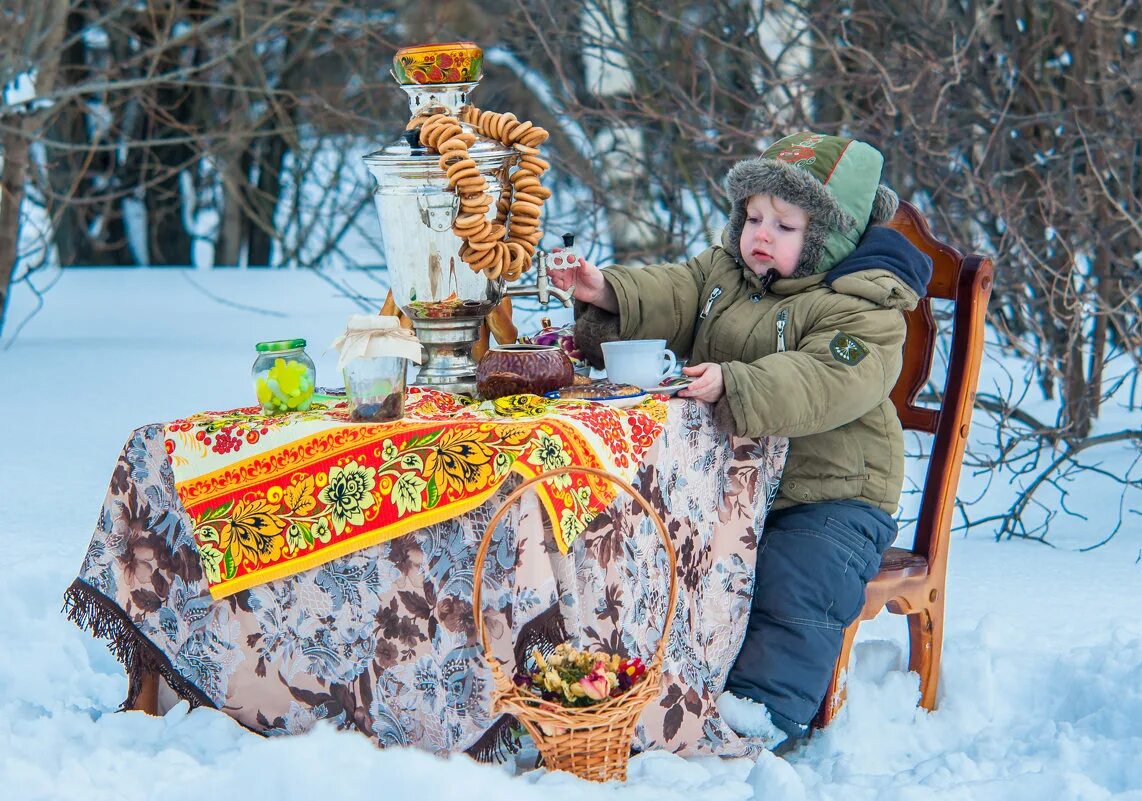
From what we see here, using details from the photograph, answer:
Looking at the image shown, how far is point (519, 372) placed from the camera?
2.36 m

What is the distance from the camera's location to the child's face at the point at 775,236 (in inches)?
104

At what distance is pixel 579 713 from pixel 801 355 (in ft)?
2.60

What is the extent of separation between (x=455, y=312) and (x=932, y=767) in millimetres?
Result: 1247

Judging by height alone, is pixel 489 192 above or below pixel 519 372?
above

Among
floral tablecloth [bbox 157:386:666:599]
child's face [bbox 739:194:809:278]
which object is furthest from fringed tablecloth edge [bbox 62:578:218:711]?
child's face [bbox 739:194:809:278]

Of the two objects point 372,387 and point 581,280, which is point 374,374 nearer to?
point 372,387

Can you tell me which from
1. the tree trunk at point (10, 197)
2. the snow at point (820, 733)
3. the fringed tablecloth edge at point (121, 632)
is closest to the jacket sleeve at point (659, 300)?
the snow at point (820, 733)

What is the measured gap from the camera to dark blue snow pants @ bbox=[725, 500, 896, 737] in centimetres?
248

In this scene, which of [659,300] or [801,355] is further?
[659,300]

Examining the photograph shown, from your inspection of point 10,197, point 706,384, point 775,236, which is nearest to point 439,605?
point 706,384

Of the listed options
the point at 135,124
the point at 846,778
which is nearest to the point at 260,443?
the point at 846,778

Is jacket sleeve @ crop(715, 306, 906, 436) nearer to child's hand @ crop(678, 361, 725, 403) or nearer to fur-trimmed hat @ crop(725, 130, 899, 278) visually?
child's hand @ crop(678, 361, 725, 403)

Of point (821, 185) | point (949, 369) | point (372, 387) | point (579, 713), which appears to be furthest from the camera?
point (949, 369)

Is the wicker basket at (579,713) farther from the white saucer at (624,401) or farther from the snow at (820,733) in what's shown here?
the white saucer at (624,401)
